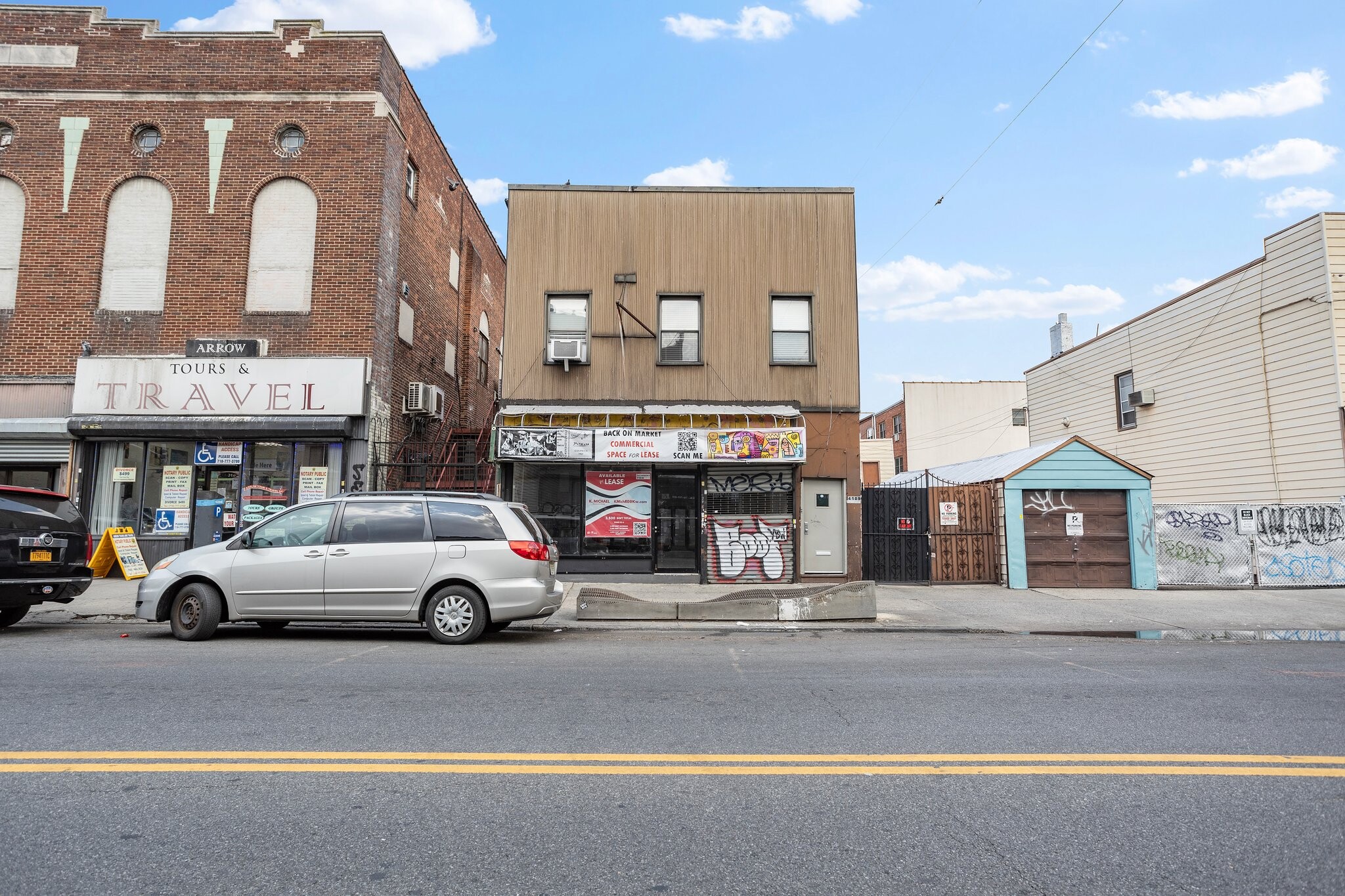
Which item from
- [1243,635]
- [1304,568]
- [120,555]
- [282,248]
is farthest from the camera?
[282,248]

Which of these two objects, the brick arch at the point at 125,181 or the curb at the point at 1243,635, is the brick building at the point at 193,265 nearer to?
the brick arch at the point at 125,181

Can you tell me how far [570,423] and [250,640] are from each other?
284 inches

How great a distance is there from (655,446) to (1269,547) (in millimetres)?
11929

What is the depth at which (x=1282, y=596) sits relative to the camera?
44.2 feet

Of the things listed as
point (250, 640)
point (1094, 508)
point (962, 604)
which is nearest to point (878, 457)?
point (1094, 508)

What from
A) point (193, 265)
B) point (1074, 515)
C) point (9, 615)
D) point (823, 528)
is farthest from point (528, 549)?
point (1074, 515)

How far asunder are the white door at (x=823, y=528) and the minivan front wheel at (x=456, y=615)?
7974mm

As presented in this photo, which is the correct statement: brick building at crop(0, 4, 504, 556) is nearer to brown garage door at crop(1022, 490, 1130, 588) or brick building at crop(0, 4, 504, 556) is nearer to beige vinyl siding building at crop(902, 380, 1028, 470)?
brown garage door at crop(1022, 490, 1130, 588)

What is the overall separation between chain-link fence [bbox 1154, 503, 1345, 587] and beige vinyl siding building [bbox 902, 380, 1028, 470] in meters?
24.8

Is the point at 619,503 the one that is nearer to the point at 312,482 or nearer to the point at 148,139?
the point at 312,482

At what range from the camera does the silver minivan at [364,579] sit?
855cm

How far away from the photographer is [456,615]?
8.55m

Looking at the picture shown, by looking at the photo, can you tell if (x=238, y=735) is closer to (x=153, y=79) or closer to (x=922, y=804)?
(x=922, y=804)

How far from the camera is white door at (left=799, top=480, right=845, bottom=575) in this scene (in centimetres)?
1504
